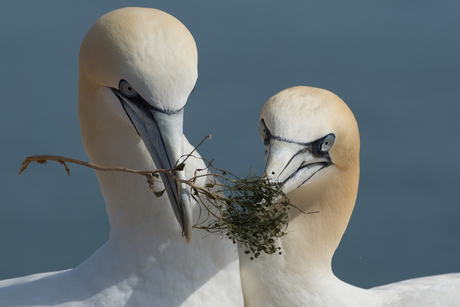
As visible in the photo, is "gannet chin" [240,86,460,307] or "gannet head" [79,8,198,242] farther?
"gannet chin" [240,86,460,307]

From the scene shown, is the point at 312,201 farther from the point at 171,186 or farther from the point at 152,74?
the point at 152,74

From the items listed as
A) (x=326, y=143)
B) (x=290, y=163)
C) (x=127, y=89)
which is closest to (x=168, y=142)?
(x=127, y=89)

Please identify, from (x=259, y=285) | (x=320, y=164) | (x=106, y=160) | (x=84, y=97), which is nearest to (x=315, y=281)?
(x=259, y=285)

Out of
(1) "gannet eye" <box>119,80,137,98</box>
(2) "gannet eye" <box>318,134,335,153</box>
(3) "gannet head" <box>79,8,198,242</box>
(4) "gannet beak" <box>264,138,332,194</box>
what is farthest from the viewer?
(2) "gannet eye" <box>318,134,335,153</box>

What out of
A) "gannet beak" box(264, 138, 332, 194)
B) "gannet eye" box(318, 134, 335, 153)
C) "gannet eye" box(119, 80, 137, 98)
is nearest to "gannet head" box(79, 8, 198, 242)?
"gannet eye" box(119, 80, 137, 98)

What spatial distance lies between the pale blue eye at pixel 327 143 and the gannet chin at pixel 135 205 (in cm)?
55

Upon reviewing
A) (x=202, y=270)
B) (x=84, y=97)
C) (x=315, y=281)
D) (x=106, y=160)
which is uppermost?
(x=84, y=97)

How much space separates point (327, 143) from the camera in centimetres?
294

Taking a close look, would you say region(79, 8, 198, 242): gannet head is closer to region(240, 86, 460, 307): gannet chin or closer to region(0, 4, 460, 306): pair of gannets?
region(0, 4, 460, 306): pair of gannets

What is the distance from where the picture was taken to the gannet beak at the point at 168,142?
232 centimetres

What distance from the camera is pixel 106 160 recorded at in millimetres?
2809

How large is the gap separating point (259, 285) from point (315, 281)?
0.98 feet

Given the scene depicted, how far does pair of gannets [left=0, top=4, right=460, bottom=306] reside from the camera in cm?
233

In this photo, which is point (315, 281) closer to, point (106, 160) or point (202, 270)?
point (202, 270)
